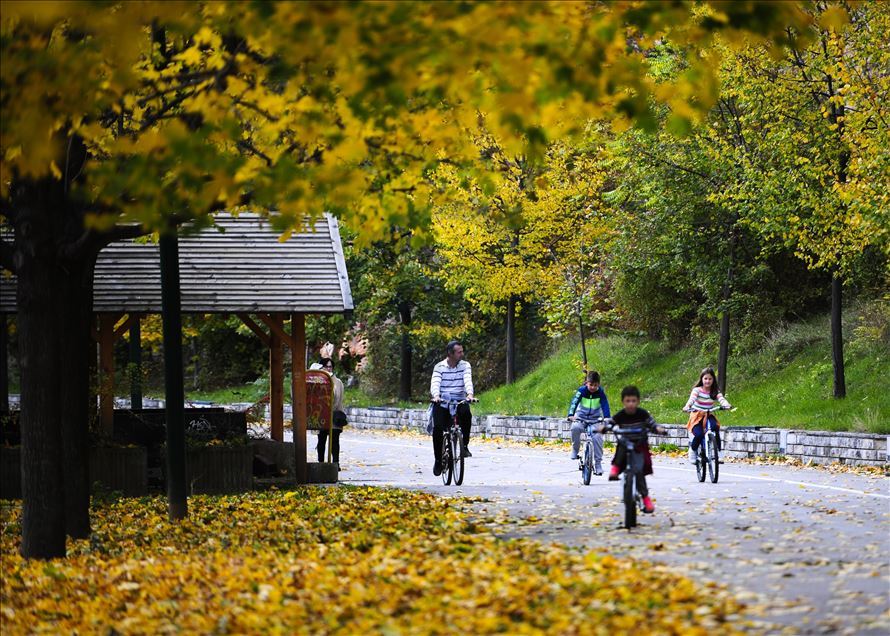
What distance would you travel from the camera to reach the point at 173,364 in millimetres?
13812

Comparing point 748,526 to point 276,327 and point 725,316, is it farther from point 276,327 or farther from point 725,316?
point 725,316

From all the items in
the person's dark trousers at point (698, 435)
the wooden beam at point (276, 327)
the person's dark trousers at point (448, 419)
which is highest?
the wooden beam at point (276, 327)

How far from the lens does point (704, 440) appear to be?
17641mm

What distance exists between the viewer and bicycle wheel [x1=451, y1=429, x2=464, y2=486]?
1767 cm

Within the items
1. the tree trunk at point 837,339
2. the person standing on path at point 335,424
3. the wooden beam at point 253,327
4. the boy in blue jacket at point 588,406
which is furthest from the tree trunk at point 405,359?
the boy in blue jacket at point 588,406

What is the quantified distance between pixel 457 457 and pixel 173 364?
17.3ft

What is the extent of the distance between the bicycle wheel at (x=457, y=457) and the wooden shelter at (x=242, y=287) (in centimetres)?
252

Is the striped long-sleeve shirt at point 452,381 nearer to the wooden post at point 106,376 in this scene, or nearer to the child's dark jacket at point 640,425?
the wooden post at point 106,376

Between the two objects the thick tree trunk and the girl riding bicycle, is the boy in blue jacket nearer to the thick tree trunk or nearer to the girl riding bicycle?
the girl riding bicycle

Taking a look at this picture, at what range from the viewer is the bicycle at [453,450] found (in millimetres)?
17531

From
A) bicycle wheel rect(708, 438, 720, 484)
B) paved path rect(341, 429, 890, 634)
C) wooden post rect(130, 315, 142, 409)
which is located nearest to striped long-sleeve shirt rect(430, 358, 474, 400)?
paved path rect(341, 429, 890, 634)

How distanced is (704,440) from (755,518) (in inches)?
201

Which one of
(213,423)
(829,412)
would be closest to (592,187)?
(829,412)

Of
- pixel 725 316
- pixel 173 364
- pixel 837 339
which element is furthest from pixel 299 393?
pixel 725 316
